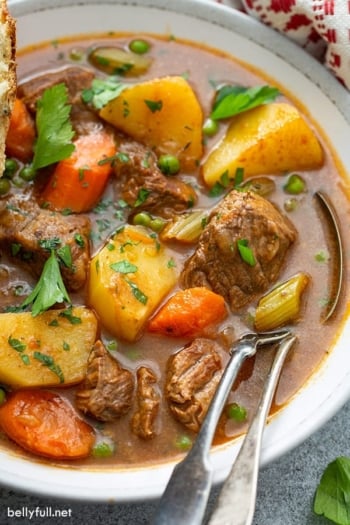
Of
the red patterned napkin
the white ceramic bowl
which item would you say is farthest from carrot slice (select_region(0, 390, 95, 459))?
the red patterned napkin

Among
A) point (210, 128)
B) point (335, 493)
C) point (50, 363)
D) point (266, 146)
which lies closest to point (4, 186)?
point (50, 363)

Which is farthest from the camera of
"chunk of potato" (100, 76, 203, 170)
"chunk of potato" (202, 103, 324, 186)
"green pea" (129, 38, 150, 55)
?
"green pea" (129, 38, 150, 55)

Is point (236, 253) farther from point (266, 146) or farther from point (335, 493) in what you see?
point (335, 493)

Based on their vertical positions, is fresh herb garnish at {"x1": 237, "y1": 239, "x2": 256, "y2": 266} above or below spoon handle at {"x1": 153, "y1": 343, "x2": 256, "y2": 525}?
above

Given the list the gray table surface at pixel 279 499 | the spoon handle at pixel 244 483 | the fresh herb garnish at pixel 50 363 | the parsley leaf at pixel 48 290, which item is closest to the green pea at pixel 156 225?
the parsley leaf at pixel 48 290

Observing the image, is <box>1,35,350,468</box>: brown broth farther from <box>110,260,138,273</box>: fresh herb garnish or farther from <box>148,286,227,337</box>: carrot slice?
<box>110,260,138,273</box>: fresh herb garnish

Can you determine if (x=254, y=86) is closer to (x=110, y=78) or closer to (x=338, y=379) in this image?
(x=110, y=78)

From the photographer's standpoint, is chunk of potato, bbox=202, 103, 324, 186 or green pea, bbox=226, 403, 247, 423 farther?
chunk of potato, bbox=202, 103, 324, 186

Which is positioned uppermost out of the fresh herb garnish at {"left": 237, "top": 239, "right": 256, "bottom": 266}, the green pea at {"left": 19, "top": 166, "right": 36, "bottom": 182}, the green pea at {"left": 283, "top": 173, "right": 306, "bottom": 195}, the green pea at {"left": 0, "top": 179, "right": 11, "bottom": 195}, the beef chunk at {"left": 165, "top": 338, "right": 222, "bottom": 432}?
the green pea at {"left": 283, "top": 173, "right": 306, "bottom": 195}
